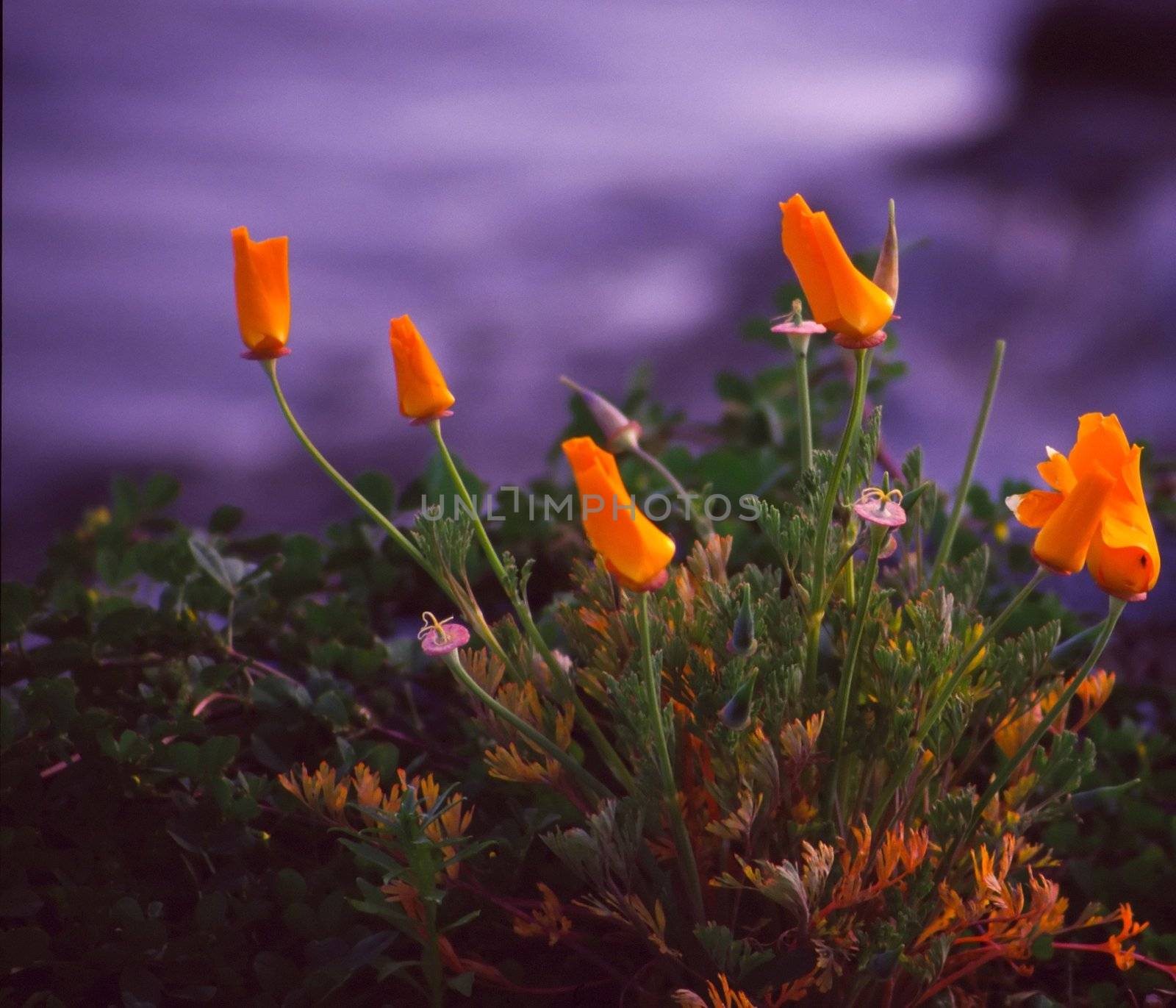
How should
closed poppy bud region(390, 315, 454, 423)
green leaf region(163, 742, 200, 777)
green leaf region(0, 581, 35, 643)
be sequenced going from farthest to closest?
green leaf region(0, 581, 35, 643)
green leaf region(163, 742, 200, 777)
closed poppy bud region(390, 315, 454, 423)

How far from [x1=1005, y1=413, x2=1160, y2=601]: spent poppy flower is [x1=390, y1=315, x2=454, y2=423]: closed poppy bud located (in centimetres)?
26

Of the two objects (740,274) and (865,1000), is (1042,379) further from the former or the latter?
(865,1000)

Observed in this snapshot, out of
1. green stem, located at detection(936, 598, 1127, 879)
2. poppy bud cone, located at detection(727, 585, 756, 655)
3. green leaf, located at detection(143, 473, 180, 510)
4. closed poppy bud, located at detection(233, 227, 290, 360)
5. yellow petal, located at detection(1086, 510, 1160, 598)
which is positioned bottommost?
green leaf, located at detection(143, 473, 180, 510)

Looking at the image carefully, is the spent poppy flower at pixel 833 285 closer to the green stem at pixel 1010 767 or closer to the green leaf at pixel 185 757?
the green stem at pixel 1010 767

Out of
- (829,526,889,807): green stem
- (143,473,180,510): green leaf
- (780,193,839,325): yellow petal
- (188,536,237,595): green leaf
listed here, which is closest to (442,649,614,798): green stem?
(829,526,889,807): green stem

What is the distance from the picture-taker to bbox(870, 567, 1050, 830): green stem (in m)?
0.47

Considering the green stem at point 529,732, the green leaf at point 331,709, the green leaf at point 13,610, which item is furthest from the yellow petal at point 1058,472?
the green leaf at point 13,610

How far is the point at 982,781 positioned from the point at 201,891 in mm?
495

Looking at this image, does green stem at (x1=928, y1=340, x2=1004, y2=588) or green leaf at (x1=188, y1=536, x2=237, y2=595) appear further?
Result: green leaf at (x1=188, y1=536, x2=237, y2=595)

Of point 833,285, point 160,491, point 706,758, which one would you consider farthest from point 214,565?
point 833,285

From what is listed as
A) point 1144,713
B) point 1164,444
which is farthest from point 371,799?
point 1164,444

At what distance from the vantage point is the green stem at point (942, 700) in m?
0.47

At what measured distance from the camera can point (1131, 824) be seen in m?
0.74

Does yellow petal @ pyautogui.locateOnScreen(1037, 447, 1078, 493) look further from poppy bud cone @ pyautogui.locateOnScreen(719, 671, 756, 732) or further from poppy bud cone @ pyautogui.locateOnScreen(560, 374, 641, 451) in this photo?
poppy bud cone @ pyautogui.locateOnScreen(560, 374, 641, 451)
